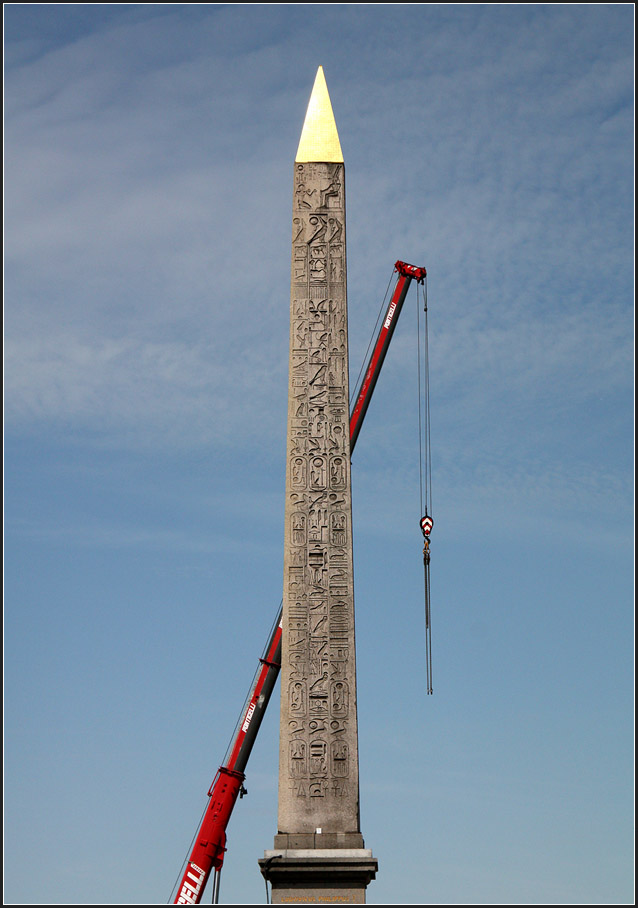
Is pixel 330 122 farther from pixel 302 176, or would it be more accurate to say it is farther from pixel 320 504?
pixel 320 504

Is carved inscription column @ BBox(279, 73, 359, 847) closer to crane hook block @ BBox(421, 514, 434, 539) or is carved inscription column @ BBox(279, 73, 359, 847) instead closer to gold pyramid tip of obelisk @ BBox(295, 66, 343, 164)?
gold pyramid tip of obelisk @ BBox(295, 66, 343, 164)

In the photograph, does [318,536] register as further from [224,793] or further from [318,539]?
[224,793]

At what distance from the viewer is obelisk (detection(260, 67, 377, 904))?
12969 mm

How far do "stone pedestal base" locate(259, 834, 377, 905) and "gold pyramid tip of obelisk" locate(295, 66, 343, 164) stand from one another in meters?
6.99

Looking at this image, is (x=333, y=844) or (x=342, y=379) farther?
(x=342, y=379)

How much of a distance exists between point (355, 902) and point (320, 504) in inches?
148

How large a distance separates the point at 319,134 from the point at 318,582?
4.94 m

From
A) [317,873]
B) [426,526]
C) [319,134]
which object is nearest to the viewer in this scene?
[317,873]

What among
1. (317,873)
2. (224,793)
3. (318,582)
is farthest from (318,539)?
(224,793)

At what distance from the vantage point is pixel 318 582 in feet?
44.9

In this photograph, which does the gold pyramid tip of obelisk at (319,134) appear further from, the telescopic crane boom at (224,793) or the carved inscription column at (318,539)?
the telescopic crane boom at (224,793)

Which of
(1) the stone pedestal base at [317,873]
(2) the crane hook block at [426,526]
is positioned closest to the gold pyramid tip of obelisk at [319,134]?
(2) the crane hook block at [426,526]

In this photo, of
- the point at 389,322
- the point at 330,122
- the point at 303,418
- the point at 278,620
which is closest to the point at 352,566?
the point at 303,418

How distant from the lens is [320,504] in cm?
1386
